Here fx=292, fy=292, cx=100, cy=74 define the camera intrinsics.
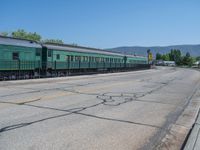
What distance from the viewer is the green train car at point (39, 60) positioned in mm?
23984

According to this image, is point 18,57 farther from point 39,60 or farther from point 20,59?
point 39,60

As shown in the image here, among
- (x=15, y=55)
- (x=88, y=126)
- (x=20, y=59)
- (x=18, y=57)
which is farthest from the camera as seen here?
(x=20, y=59)

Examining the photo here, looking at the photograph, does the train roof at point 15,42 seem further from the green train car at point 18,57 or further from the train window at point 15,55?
the train window at point 15,55

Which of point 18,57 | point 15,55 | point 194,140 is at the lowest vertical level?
point 194,140

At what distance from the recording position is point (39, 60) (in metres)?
28.5

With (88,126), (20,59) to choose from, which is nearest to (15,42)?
(20,59)

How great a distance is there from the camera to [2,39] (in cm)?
2367

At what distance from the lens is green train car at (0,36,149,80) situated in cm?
2398

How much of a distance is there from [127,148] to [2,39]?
19997 mm

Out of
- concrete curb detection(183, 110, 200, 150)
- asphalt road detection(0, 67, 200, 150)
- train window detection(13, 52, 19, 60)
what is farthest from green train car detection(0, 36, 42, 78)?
concrete curb detection(183, 110, 200, 150)

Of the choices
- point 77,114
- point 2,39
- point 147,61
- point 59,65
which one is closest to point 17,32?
point 147,61

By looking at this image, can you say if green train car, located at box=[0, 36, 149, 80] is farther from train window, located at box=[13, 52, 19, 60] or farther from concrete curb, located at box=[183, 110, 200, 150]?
concrete curb, located at box=[183, 110, 200, 150]

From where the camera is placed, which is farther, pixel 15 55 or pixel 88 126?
pixel 15 55

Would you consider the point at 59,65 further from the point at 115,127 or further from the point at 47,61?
the point at 115,127
